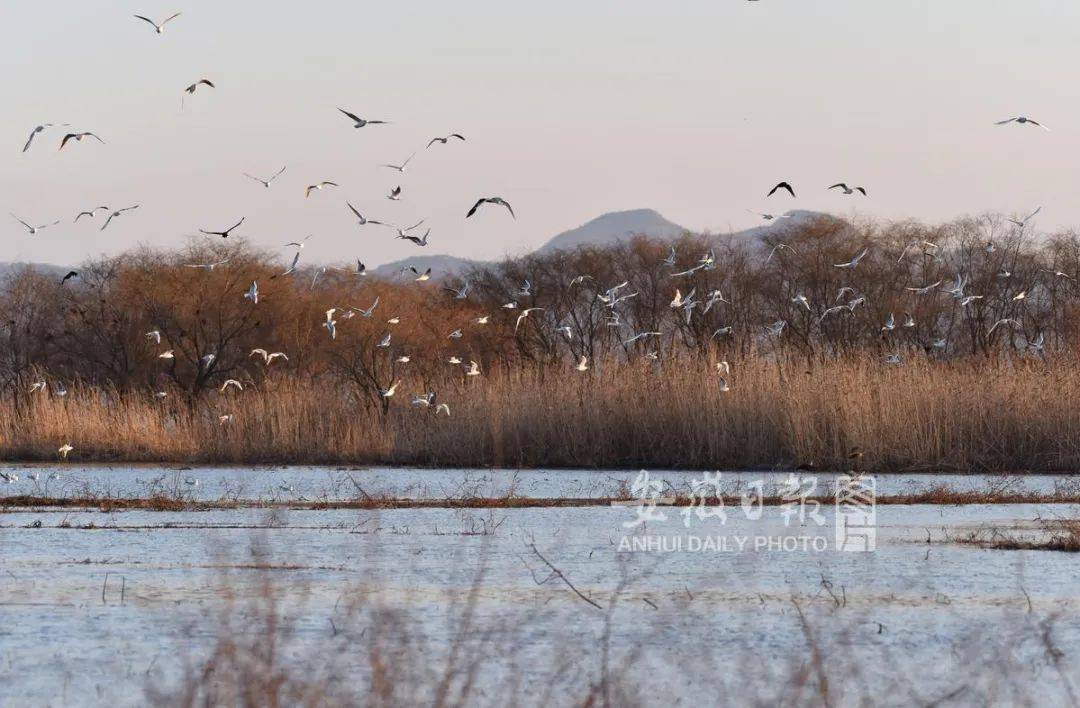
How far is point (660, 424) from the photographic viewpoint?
20.3 meters

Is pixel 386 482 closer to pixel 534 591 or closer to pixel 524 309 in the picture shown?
pixel 534 591

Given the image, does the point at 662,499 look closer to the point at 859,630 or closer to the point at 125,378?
the point at 859,630

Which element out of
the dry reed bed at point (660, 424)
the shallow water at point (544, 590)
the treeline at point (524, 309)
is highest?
the treeline at point (524, 309)

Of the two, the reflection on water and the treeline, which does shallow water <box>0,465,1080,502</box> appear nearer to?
the reflection on water

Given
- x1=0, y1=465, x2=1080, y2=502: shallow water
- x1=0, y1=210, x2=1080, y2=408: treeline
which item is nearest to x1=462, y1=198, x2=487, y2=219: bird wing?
x1=0, y1=465, x2=1080, y2=502: shallow water

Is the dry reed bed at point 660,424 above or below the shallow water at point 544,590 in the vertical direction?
above

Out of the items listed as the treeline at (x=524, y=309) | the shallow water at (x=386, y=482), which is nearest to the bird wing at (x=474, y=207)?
the shallow water at (x=386, y=482)

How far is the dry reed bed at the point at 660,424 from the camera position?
19.4 meters

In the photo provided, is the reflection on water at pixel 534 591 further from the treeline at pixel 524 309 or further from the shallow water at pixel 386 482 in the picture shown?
the treeline at pixel 524 309

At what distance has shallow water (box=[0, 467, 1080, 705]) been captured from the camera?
20.0ft

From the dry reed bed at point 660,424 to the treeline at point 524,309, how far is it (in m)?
10.6

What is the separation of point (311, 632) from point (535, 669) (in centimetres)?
119

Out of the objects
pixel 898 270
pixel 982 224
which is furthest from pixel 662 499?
pixel 982 224

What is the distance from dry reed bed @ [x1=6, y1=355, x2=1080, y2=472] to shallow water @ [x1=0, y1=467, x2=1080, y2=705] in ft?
23.2
